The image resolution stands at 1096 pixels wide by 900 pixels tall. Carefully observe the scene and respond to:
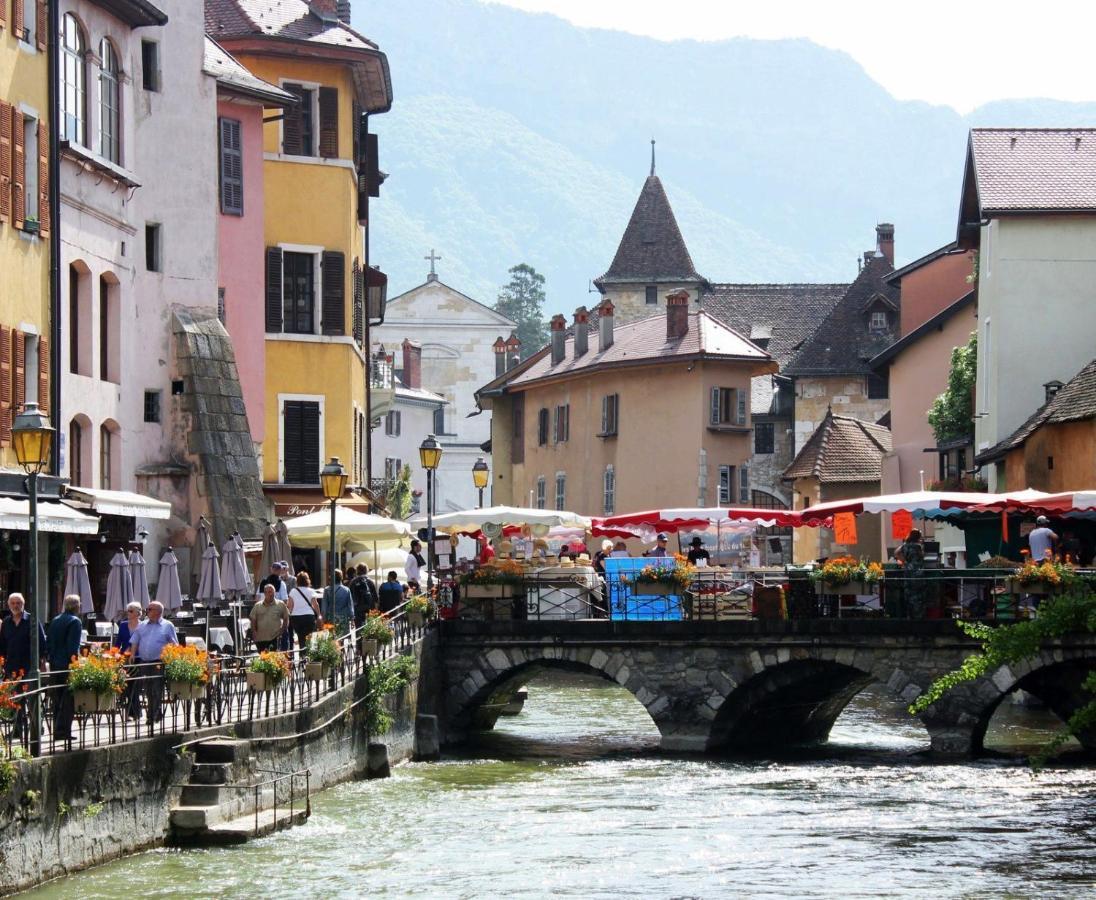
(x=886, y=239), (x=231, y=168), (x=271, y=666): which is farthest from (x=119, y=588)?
(x=886, y=239)

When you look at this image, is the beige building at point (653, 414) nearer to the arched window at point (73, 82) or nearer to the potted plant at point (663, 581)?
the potted plant at point (663, 581)

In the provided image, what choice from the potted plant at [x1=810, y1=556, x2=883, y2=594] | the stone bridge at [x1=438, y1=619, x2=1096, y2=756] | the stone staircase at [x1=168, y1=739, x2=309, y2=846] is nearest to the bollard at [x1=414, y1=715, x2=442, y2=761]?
the stone bridge at [x1=438, y1=619, x2=1096, y2=756]

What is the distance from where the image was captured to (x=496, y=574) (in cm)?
4022

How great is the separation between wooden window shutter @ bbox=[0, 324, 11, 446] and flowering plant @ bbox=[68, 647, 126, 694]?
8896mm

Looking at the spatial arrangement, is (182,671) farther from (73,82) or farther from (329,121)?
(329,121)

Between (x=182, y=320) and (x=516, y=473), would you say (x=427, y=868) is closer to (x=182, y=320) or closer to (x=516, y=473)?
(x=182, y=320)

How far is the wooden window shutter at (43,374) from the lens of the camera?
32.2m

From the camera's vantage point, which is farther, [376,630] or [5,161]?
[376,630]

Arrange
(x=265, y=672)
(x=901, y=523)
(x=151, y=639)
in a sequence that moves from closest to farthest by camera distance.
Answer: (x=151, y=639) → (x=265, y=672) → (x=901, y=523)

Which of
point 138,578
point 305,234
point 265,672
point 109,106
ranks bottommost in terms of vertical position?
point 265,672

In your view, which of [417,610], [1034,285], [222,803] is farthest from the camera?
[1034,285]

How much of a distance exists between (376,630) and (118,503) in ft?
16.8

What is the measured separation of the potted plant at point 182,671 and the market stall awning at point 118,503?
19.8 feet

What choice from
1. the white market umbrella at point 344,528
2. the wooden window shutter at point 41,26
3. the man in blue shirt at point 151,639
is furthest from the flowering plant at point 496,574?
the man in blue shirt at point 151,639
